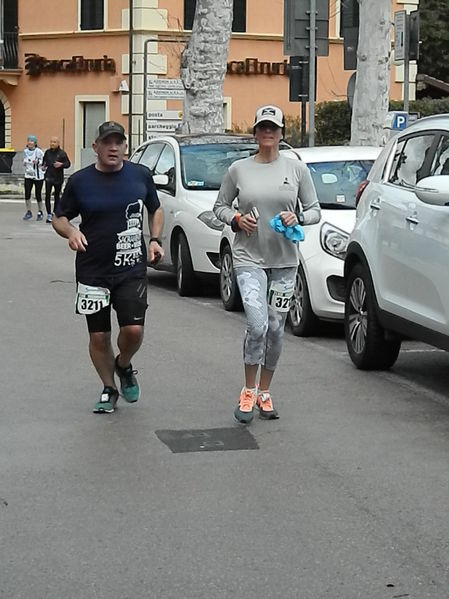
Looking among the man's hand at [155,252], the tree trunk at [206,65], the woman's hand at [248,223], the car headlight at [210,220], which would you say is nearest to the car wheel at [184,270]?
the car headlight at [210,220]

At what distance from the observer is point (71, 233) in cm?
842

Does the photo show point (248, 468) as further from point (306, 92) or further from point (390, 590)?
point (306, 92)

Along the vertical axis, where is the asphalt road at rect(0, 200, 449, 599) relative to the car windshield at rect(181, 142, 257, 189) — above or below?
below

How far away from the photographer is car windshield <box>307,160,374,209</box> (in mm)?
12773

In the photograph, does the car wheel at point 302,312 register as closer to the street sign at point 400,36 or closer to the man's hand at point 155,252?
the man's hand at point 155,252

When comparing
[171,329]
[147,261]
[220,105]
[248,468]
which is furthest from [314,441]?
[220,105]

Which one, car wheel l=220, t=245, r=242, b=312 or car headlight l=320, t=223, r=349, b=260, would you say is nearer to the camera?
car headlight l=320, t=223, r=349, b=260

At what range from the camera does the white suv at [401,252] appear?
884 centimetres

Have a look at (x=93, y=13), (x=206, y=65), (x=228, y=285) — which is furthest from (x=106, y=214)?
(x=93, y=13)

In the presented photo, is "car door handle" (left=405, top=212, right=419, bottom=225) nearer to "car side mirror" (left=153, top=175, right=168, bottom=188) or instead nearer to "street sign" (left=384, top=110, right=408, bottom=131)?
"car side mirror" (left=153, top=175, right=168, bottom=188)

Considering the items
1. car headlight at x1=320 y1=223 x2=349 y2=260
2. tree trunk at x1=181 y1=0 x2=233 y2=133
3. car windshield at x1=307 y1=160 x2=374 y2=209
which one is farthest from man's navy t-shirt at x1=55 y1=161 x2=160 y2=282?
tree trunk at x1=181 y1=0 x2=233 y2=133

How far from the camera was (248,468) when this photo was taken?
24.0 feet

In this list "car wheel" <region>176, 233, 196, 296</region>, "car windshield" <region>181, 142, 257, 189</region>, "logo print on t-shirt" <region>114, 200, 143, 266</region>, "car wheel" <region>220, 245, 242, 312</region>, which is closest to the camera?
"logo print on t-shirt" <region>114, 200, 143, 266</region>

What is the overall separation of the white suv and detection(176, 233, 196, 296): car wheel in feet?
15.4
